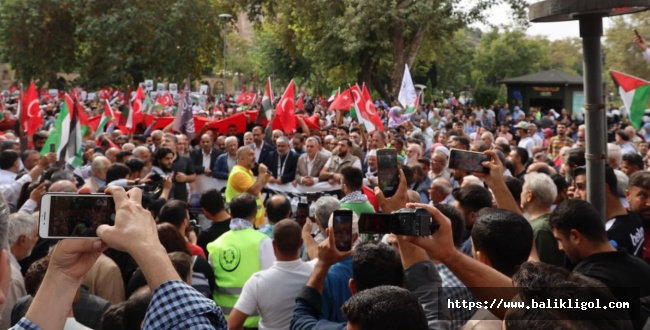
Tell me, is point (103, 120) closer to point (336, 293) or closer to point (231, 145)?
point (231, 145)

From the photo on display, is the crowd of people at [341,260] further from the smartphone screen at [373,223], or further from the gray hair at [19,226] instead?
the smartphone screen at [373,223]

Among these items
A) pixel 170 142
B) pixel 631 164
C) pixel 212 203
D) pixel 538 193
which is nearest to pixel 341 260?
pixel 538 193

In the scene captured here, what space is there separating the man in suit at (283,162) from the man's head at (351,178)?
4.60 meters

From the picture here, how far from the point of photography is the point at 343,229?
3676 millimetres

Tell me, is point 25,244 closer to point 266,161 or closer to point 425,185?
point 425,185

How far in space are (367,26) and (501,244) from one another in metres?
28.1

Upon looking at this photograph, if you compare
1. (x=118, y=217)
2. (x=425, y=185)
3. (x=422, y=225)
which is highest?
(x=118, y=217)

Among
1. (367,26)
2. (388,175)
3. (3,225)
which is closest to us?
(3,225)

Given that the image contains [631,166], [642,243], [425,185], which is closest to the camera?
[642,243]

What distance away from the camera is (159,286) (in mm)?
2137

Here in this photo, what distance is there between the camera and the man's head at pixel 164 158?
10.7 meters

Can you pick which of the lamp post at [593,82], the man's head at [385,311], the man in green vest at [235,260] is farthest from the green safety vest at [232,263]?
the man's head at [385,311]

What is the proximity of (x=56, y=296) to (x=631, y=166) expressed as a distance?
784 centimetres

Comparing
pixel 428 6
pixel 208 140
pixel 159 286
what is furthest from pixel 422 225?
pixel 428 6
